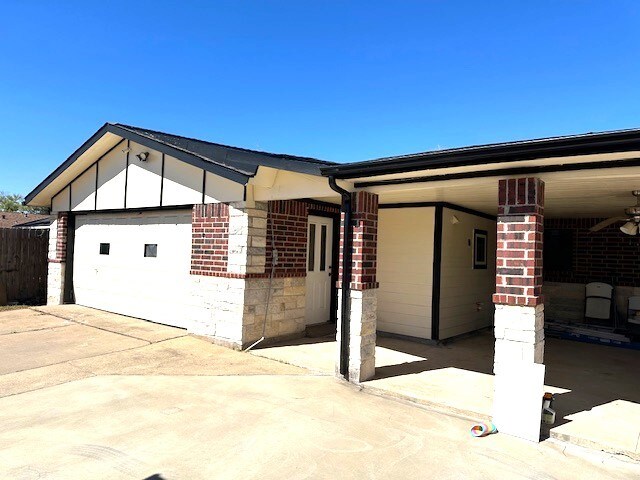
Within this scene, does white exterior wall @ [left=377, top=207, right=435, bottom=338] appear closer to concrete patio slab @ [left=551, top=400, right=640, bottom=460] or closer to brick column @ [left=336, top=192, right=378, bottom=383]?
brick column @ [left=336, top=192, right=378, bottom=383]

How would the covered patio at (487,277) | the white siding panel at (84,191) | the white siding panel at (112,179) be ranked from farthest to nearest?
the white siding panel at (84,191)
the white siding panel at (112,179)
the covered patio at (487,277)

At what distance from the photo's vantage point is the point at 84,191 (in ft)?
35.5

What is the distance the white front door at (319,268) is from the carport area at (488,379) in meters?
0.98

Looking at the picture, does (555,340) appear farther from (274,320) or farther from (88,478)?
(88,478)

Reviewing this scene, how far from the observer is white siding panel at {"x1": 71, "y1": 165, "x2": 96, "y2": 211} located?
10.6 m

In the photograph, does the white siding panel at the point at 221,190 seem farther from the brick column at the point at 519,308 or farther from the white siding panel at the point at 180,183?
the brick column at the point at 519,308

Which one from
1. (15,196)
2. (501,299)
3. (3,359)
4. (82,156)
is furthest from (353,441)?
(15,196)

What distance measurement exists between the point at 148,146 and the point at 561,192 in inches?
289

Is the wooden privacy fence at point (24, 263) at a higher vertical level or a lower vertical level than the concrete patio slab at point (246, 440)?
higher

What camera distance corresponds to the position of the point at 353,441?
398 cm

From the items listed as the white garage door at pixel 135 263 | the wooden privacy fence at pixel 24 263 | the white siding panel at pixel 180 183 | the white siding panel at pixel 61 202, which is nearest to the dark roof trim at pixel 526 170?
the white siding panel at pixel 180 183

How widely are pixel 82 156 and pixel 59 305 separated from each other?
3936 millimetres

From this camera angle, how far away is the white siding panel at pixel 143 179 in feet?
28.9

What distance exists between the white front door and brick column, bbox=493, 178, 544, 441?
4757 millimetres
